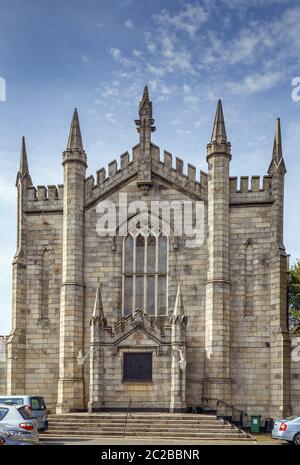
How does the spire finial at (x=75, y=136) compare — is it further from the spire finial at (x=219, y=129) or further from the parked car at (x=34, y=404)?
the parked car at (x=34, y=404)

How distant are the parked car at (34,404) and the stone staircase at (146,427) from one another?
0.93m

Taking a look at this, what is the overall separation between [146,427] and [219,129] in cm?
1537

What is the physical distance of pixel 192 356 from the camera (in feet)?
120

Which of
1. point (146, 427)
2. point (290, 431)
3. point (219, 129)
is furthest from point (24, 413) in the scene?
point (219, 129)

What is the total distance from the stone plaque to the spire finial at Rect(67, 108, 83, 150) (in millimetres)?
11127

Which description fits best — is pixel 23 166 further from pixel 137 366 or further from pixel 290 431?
pixel 290 431

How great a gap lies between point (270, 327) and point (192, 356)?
4.11m

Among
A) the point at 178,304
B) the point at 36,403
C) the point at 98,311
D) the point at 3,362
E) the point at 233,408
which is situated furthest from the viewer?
the point at 3,362

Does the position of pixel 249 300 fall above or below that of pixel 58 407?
above

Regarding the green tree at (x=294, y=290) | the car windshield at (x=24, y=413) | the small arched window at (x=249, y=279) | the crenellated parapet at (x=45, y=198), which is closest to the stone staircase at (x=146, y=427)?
the small arched window at (x=249, y=279)

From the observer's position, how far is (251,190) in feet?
124

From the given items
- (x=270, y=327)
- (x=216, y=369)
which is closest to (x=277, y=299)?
(x=270, y=327)

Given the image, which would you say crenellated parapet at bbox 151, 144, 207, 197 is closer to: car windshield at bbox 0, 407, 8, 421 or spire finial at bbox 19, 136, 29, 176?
spire finial at bbox 19, 136, 29, 176

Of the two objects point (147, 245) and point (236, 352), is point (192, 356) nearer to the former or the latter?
point (236, 352)
